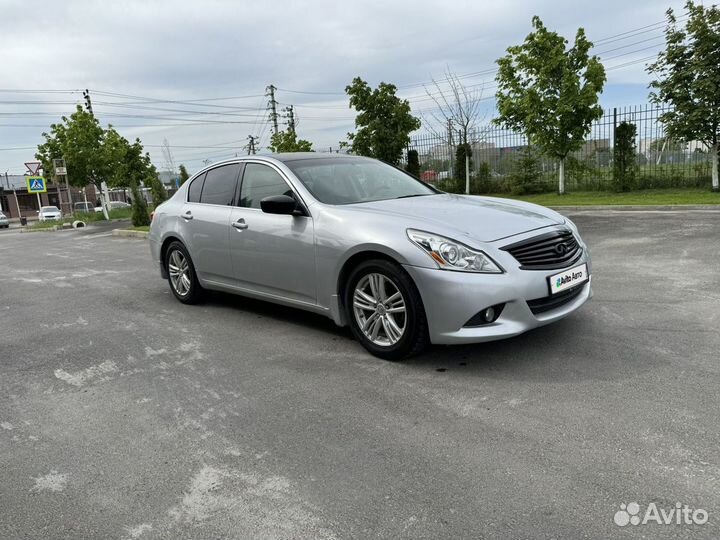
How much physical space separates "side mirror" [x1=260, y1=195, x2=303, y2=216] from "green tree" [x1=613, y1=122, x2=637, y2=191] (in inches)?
685

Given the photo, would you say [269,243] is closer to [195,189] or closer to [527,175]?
[195,189]

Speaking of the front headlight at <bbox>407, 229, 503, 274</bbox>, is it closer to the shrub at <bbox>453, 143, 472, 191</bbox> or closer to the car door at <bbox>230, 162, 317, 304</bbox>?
the car door at <bbox>230, 162, 317, 304</bbox>

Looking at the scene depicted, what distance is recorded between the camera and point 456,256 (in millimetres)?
3842

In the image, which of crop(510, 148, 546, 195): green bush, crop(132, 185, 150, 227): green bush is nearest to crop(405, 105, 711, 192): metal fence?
crop(510, 148, 546, 195): green bush

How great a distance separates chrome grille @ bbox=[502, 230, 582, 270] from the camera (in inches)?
155

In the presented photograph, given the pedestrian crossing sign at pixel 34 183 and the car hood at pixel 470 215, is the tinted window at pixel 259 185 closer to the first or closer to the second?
the car hood at pixel 470 215

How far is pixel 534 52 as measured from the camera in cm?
1905

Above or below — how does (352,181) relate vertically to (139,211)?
above

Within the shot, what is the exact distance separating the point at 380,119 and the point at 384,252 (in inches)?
742

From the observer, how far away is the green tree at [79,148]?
31.6m

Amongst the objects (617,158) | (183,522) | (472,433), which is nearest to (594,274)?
(472,433)
